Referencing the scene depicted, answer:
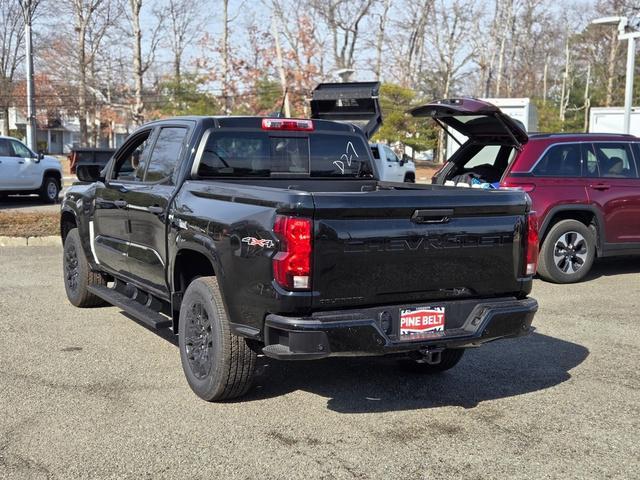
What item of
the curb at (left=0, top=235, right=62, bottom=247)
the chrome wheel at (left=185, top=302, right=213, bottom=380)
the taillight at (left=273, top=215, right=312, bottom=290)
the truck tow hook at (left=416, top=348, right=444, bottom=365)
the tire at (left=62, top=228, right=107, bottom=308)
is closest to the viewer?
the taillight at (left=273, top=215, right=312, bottom=290)

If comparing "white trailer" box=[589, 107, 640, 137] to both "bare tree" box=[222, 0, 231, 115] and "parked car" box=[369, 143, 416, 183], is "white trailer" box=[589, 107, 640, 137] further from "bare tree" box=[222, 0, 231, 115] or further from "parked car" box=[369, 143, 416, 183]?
"bare tree" box=[222, 0, 231, 115]

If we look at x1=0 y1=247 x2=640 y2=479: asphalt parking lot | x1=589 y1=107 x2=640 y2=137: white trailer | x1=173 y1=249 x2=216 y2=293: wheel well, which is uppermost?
x1=589 y1=107 x2=640 y2=137: white trailer

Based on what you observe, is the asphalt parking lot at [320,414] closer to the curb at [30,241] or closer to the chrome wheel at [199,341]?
the chrome wheel at [199,341]

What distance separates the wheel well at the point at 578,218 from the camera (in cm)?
973

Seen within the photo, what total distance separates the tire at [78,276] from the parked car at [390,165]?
15.3 meters

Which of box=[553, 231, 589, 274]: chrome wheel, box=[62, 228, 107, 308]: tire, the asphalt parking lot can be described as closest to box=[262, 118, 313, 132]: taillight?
the asphalt parking lot

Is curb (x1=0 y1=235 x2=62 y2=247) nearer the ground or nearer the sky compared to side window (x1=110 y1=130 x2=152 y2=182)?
nearer the ground

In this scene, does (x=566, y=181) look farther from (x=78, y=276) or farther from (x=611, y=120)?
(x=611, y=120)

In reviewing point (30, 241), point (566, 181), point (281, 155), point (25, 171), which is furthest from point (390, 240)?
point (25, 171)

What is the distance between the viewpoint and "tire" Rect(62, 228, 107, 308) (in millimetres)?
7391

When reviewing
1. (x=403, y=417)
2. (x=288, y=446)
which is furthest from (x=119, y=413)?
(x=403, y=417)

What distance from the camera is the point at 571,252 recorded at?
9805mm

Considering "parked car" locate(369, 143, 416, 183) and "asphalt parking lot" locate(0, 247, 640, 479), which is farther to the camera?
"parked car" locate(369, 143, 416, 183)

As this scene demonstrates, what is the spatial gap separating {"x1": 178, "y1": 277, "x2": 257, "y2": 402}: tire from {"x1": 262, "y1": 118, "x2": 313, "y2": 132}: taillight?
5.02 ft
